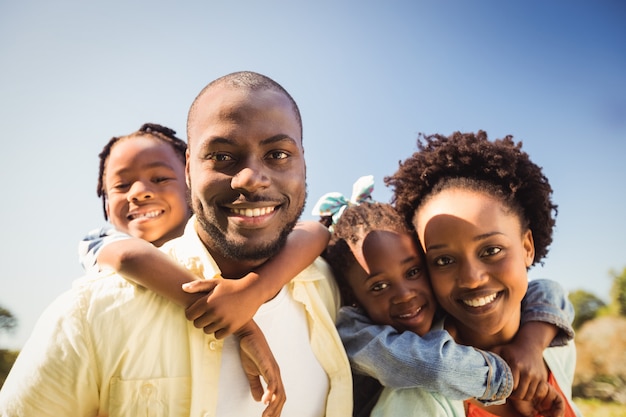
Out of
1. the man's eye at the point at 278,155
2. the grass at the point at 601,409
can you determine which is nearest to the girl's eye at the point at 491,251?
the man's eye at the point at 278,155

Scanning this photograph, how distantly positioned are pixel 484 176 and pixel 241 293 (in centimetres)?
167

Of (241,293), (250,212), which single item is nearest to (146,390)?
(241,293)

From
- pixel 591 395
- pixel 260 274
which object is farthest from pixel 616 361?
pixel 260 274

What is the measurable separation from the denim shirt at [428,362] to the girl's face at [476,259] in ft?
0.70

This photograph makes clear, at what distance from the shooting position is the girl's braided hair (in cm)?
379

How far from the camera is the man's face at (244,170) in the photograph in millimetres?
2098

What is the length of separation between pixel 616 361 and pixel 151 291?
52.5ft

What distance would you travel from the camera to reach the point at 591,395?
1268 cm

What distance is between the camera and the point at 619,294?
643 inches

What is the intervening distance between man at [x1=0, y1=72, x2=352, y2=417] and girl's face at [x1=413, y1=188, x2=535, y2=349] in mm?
728

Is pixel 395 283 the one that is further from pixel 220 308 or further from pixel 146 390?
pixel 146 390

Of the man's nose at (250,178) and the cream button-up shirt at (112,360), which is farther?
the man's nose at (250,178)

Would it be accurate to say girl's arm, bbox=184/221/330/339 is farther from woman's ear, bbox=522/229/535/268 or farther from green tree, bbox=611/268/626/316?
green tree, bbox=611/268/626/316

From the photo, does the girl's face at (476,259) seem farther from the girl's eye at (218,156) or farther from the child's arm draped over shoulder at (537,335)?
the girl's eye at (218,156)
